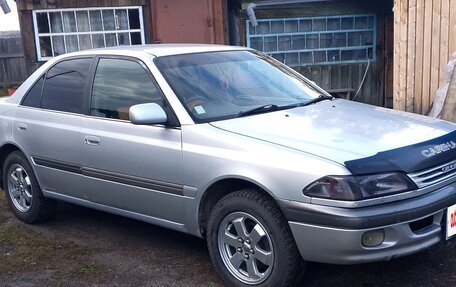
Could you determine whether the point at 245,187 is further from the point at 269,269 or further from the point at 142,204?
the point at 142,204

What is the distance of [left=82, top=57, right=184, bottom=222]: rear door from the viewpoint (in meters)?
4.20

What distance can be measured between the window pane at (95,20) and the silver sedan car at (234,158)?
6189mm

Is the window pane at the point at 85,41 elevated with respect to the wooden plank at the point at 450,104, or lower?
elevated

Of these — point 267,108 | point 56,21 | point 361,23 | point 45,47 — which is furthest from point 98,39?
point 267,108

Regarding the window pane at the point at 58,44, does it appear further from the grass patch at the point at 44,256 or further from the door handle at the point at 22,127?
the grass patch at the point at 44,256

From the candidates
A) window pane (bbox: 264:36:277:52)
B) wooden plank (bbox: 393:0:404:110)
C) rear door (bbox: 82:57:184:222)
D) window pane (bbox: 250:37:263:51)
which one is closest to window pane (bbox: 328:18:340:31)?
window pane (bbox: 264:36:277:52)

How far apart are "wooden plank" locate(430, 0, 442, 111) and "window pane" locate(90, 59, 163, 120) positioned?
15.0 feet

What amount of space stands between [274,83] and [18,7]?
7.99 meters

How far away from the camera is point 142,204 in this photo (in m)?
4.45

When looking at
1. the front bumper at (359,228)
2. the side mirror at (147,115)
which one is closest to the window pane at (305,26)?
the side mirror at (147,115)

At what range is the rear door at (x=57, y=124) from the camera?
4945mm

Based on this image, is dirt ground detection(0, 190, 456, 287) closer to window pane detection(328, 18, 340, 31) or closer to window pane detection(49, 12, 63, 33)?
window pane detection(49, 12, 63, 33)

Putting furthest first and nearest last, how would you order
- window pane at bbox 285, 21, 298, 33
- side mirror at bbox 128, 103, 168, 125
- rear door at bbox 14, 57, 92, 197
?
window pane at bbox 285, 21, 298, 33, rear door at bbox 14, 57, 92, 197, side mirror at bbox 128, 103, 168, 125

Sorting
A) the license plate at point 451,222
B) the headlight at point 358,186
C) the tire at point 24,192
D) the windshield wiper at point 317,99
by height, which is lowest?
the tire at point 24,192
